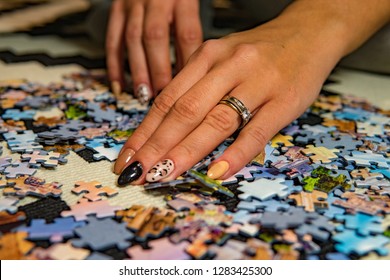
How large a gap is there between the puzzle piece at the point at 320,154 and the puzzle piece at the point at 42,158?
604 millimetres

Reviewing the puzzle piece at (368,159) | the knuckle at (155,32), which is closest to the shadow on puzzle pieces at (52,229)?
the puzzle piece at (368,159)

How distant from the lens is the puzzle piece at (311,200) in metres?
1.05

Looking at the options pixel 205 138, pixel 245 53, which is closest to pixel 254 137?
pixel 205 138

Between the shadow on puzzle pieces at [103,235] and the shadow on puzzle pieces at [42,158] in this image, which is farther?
the shadow on puzzle pieces at [42,158]

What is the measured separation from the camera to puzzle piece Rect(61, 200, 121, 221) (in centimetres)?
101

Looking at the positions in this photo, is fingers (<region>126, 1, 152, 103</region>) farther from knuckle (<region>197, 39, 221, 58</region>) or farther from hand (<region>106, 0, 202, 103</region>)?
knuckle (<region>197, 39, 221, 58</region>)

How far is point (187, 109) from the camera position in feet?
3.90

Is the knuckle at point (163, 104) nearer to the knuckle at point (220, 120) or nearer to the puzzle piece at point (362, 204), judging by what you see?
the knuckle at point (220, 120)

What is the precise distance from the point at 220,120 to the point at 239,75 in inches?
5.0

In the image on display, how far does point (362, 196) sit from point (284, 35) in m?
0.51

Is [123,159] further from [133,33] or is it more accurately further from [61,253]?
[133,33]

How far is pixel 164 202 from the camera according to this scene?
1062mm

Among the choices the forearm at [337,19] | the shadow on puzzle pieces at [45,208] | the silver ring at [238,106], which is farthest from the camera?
the forearm at [337,19]

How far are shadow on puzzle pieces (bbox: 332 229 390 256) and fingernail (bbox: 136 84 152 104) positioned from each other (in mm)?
844
